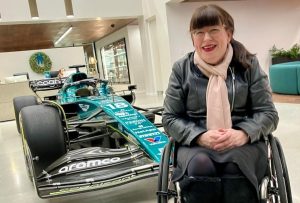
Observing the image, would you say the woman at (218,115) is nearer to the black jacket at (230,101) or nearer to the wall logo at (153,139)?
the black jacket at (230,101)

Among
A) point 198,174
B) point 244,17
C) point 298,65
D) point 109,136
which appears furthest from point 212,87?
point 244,17

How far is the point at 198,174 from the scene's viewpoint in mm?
1164

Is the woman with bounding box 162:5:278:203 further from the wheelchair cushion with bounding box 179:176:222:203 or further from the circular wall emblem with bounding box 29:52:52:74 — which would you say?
the circular wall emblem with bounding box 29:52:52:74

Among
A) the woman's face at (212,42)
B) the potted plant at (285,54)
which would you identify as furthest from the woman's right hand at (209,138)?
the potted plant at (285,54)

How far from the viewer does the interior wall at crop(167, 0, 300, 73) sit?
24.6ft

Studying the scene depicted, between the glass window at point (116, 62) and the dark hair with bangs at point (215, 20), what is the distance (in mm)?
10541

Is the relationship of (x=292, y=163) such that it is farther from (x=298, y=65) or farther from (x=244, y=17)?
(x=244, y=17)

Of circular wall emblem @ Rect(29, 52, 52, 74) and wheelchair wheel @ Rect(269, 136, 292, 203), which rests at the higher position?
circular wall emblem @ Rect(29, 52, 52, 74)

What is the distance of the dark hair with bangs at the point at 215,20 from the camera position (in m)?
1.27

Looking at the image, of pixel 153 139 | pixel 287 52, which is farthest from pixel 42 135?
pixel 287 52

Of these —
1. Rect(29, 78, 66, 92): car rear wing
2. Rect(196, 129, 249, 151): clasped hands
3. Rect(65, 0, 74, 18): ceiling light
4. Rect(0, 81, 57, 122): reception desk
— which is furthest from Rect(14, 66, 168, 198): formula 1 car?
Rect(65, 0, 74, 18): ceiling light

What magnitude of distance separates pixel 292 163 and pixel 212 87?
1.44m

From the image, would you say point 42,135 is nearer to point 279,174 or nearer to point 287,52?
point 279,174

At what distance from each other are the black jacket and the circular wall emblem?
324 inches
